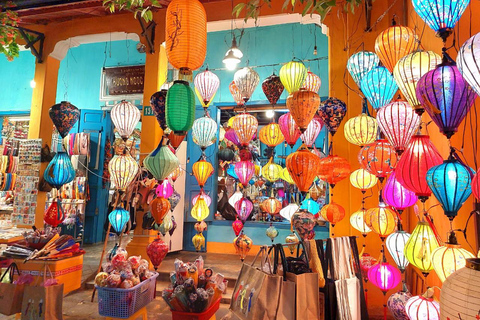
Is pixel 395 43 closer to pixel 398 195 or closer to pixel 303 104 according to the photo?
pixel 303 104

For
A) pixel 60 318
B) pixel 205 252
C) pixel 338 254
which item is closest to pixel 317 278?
pixel 338 254

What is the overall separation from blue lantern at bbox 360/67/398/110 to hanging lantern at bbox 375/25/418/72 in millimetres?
120

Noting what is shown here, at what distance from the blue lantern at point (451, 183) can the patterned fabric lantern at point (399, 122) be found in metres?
0.77

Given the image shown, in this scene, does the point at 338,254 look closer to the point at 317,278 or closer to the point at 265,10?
the point at 317,278

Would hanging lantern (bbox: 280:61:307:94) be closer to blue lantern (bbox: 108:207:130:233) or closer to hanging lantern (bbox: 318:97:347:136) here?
hanging lantern (bbox: 318:97:347:136)

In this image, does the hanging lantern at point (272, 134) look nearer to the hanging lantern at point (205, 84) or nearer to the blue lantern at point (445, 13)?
the hanging lantern at point (205, 84)

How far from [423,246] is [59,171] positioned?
4497 mm

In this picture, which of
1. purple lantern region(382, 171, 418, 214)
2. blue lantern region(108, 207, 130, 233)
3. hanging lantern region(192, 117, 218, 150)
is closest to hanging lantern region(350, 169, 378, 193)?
purple lantern region(382, 171, 418, 214)

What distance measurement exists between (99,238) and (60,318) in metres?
5.98

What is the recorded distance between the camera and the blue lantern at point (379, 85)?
9.29 ft

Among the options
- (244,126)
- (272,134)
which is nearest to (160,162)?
(244,126)

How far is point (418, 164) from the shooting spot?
6.53 feet

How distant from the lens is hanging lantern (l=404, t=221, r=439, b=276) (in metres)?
2.12

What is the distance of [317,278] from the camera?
184cm
